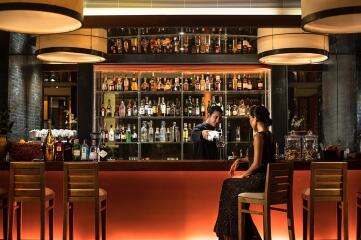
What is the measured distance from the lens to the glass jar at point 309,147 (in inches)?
247

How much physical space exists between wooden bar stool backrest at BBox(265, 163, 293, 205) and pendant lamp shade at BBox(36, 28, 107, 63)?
2.90 metres

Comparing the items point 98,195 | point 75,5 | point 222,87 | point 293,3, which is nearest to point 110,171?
point 98,195

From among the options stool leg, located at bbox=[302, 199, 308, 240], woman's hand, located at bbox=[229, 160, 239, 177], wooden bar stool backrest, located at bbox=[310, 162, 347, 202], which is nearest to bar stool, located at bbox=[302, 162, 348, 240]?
wooden bar stool backrest, located at bbox=[310, 162, 347, 202]

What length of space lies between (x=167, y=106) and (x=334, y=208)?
3.86 metres

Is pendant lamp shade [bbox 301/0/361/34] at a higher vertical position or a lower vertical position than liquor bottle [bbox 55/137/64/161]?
higher

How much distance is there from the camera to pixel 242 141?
30.1ft

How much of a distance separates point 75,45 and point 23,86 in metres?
3.84

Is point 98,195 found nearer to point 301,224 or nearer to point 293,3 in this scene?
point 301,224

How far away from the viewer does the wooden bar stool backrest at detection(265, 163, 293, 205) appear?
191 inches

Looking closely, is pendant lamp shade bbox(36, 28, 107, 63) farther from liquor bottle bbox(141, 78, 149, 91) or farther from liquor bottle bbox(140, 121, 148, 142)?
liquor bottle bbox(140, 121, 148, 142)

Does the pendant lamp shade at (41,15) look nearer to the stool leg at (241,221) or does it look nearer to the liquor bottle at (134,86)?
the stool leg at (241,221)

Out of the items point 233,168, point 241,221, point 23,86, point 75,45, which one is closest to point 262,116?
point 233,168

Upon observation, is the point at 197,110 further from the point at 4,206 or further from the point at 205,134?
the point at 4,206

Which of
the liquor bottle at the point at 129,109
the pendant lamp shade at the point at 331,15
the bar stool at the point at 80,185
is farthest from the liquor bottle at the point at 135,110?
the pendant lamp shade at the point at 331,15
